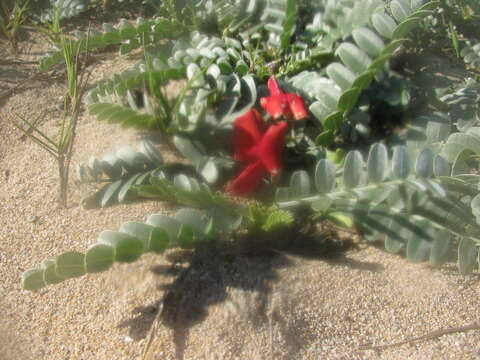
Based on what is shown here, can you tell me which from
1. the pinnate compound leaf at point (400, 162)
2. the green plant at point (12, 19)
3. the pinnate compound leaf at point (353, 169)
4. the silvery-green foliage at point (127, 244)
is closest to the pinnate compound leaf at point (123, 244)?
the silvery-green foliage at point (127, 244)

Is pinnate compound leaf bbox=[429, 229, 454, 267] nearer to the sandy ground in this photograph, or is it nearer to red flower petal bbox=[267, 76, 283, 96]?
the sandy ground

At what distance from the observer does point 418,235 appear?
135 cm

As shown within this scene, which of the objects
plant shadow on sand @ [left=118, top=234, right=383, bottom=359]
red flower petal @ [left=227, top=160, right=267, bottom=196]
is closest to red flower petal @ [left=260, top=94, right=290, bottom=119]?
red flower petal @ [left=227, top=160, right=267, bottom=196]

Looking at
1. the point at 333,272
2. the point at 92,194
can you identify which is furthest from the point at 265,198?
the point at 92,194

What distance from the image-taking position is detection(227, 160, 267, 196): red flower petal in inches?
58.0

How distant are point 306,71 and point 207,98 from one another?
0.35m

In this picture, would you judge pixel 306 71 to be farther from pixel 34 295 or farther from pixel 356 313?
pixel 34 295

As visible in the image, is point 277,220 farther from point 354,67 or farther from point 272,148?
point 354,67

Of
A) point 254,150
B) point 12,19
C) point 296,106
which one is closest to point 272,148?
point 254,150

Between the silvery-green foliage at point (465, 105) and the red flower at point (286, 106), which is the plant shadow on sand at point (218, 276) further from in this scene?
the silvery-green foliage at point (465, 105)

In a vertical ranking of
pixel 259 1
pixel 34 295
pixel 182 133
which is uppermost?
pixel 259 1

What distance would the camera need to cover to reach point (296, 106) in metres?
1.56

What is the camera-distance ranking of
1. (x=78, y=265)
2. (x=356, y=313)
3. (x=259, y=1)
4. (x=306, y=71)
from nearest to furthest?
(x=78, y=265), (x=356, y=313), (x=306, y=71), (x=259, y=1)

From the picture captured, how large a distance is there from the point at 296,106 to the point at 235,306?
62cm
